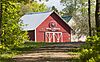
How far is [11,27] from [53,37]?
165 ft

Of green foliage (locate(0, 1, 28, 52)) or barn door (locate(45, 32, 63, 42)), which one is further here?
barn door (locate(45, 32, 63, 42))

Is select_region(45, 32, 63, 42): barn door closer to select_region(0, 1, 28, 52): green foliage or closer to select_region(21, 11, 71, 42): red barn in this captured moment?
select_region(21, 11, 71, 42): red barn

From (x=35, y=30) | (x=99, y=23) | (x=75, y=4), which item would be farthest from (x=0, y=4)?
(x=75, y=4)

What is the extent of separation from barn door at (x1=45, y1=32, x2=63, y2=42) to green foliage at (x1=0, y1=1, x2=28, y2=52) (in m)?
47.7

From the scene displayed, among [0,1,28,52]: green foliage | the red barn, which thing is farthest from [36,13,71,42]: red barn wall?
[0,1,28,52]: green foliage

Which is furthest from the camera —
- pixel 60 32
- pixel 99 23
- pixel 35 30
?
pixel 60 32

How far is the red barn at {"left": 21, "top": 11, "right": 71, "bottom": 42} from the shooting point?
219 feet

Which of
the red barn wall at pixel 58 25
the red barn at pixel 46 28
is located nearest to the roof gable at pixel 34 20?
the red barn at pixel 46 28

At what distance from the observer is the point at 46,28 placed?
228 feet

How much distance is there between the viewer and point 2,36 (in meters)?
19.6

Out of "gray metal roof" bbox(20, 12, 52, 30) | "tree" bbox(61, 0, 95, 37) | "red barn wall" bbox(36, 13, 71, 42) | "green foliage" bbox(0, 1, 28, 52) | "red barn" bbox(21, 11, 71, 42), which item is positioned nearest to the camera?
"green foliage" bbox(0, 1, 28, 52)

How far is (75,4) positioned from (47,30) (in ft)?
196

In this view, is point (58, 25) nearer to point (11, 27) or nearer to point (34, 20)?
point (34, 20)

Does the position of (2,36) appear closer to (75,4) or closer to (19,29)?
(19,29)
